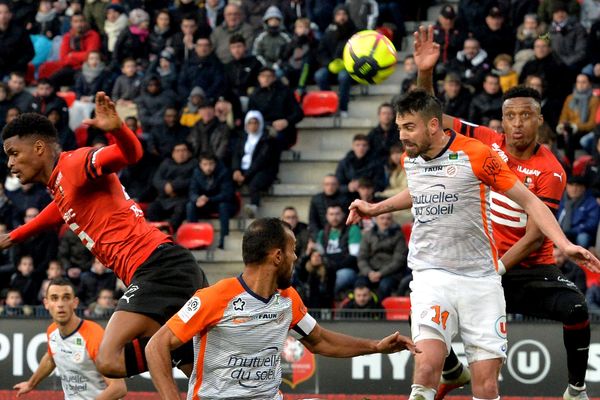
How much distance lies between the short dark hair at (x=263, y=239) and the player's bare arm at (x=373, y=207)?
145 centimetres

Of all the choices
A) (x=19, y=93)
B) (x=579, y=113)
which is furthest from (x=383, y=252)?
(x=19, y=93)

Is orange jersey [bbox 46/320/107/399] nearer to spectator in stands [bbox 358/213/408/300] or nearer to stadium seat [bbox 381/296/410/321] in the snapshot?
stadium seat [bbox 381/296/410/321]

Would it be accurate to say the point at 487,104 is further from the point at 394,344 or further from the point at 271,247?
the point at 271,247

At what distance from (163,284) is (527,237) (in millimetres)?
2580

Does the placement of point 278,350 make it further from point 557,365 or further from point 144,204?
point 144,204

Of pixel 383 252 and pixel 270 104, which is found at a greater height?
pixel 270 104

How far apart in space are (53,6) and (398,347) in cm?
1749

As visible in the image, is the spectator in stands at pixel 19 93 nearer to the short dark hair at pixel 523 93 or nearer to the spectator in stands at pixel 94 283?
the spectator in stands at pixel 94 283

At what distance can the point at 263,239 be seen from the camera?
7375mm

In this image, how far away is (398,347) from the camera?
7.66 m

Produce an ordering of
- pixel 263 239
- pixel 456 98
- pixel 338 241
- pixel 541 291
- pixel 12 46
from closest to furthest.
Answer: pixel 263 239, pixel 541 291, pixel 338 241, pixel 456 98, pixel 12 46

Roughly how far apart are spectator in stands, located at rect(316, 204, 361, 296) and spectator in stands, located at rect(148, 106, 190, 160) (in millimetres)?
3296

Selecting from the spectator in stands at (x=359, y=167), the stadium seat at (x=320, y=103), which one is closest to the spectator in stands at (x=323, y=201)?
the spectator in stands at (x=359, y=167)

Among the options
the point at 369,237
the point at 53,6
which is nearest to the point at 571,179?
the point at 369,237
